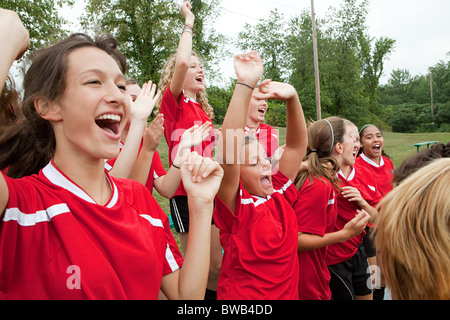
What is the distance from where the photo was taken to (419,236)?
3.94 ft

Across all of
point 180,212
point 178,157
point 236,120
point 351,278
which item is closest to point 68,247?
point 178,157

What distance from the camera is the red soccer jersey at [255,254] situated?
2020 millimetres

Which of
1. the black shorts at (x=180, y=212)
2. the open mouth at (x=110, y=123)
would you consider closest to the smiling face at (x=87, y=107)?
the open mouth at (x=110, y=123)

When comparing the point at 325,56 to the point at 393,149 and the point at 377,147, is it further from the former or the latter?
the point at 377,147

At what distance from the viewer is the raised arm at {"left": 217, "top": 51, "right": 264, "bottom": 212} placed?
194cm

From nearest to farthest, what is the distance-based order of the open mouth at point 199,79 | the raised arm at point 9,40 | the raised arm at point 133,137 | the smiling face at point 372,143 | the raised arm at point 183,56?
the raised arm at point 9,40 < the raised arm at point 133,137 < the raised arm at point 183,56 < the open mouth at point 199,79 < the smiling face at point 372,143

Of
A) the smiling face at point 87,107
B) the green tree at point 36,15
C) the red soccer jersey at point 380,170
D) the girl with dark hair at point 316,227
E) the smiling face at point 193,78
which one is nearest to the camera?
the smiling face at point 87,107

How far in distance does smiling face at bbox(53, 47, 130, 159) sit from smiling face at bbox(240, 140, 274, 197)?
109cm

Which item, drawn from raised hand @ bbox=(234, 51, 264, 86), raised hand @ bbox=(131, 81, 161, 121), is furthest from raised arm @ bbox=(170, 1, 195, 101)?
raised hand @ bbox=(234, 51, 264, 86)

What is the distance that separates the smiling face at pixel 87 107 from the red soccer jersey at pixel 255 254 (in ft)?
2.94

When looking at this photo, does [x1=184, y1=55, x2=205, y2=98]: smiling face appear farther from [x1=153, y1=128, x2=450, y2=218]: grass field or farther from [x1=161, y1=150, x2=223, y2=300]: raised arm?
[x1=153, y1=128, x2=450, y2=218]: grass field

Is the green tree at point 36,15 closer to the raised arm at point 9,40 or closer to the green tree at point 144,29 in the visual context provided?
the green tree at point 144,29

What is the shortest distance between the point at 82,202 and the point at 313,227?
1.80 metres
